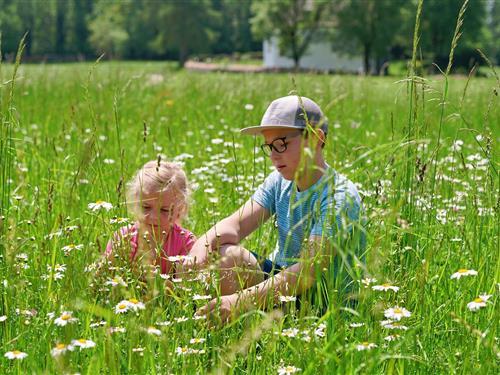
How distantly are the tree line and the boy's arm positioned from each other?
12.2m

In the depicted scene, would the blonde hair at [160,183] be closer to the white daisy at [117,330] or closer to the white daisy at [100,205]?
the white daisy at [100,205]

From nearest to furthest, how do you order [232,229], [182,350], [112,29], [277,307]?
1. [182,350]
2. [277,307]
3. [232,229]
4. [112,29]

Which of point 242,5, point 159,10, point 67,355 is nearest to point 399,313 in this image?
point 67,355

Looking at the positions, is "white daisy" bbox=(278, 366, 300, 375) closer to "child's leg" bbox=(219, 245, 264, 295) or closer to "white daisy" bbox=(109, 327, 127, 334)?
"white daisy" bbox=(109, 327, 127, 334)

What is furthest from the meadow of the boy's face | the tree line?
the tree line

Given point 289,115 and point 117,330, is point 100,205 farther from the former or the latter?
point 289,115

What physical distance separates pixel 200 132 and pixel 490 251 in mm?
3823

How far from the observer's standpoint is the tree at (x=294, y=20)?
165 feet

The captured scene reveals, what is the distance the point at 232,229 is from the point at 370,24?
44838 mm

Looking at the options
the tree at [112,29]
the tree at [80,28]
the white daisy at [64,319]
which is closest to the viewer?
the white daisy at [64,319]

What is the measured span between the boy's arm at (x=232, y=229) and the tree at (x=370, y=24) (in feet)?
142

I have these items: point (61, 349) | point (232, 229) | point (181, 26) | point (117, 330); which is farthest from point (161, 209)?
point (181, 26)

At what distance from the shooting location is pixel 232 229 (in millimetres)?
3066

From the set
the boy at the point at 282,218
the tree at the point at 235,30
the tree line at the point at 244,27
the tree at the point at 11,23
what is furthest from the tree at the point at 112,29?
the boy at the point at 282,218
